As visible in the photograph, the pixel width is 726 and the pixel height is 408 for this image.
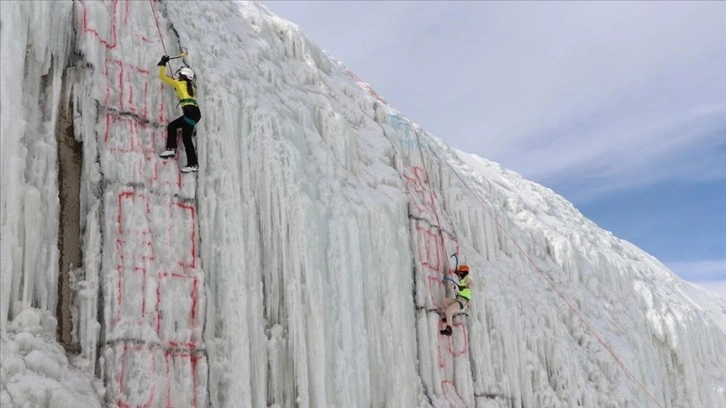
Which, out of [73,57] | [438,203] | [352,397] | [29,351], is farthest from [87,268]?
[438,203]

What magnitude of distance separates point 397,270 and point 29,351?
242 inches

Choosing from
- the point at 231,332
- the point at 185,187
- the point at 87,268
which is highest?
the point at 185,187

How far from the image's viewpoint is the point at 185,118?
10070mm

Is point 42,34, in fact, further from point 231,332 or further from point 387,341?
point 387,341

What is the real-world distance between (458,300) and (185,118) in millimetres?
→ 5855

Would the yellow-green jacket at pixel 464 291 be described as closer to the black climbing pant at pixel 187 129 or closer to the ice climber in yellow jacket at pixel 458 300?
the ice climber in yellow jacket at pixel 458 300

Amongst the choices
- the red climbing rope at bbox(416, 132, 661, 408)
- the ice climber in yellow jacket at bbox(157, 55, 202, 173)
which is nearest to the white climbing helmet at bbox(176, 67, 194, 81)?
the ice climber in yellow jacket at bbox(157, 55, 202, 173)

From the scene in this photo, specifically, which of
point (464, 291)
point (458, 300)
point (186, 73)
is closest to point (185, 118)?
point (186, 73)

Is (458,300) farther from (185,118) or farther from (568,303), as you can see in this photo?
(185,118)

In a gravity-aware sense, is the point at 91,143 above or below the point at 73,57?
below

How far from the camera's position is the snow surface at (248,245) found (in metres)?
8.52

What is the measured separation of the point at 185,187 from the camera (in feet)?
33.1

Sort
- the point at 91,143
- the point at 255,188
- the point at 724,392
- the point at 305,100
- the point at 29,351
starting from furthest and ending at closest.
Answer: the point at 724,392
the point at 305,100
the point at 255,188
the point at 91,143
the point at 29,351

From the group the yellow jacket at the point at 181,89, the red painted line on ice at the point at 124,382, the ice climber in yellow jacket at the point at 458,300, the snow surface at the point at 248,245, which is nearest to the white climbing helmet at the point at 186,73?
the yellow jacket at the point at 181,89
